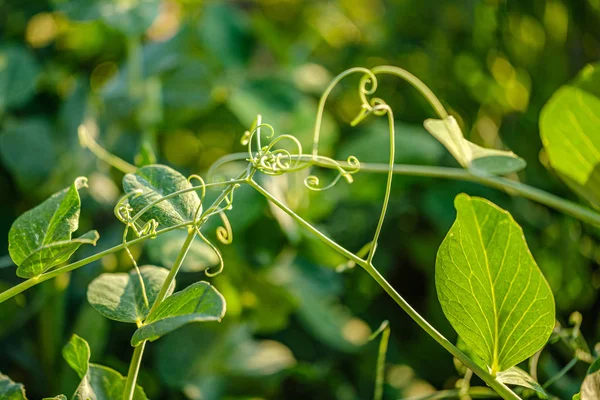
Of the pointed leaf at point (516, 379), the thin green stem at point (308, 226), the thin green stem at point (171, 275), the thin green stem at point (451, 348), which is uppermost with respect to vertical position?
the thin green stem at point (308, 226)

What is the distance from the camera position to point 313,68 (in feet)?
1.55

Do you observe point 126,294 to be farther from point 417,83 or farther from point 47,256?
point 417,83

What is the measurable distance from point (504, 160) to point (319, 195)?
0.51ft

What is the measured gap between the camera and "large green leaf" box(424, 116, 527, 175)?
0.68ft

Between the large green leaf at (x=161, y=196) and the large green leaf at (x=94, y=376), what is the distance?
0.05 m

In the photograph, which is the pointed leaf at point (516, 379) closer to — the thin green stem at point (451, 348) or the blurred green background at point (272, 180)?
the thin green stem at point (451, 348)

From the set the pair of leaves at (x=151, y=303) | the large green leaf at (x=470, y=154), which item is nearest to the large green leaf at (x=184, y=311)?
the pair of leaves at (x=151, y=303)

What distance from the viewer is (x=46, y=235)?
0.54 feet

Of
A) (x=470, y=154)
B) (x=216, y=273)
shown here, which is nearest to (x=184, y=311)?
(x=216, y=273)

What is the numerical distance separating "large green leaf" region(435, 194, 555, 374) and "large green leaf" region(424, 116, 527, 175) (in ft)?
0.19

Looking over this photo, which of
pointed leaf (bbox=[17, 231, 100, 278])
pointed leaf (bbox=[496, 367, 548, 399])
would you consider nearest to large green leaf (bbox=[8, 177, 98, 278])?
pointed leaf (bbox=[17, 231, 100, 278])

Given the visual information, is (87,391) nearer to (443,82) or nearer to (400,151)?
(400,151)

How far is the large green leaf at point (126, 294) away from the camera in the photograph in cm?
16

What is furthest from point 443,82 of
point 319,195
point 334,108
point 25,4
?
point 25,4
